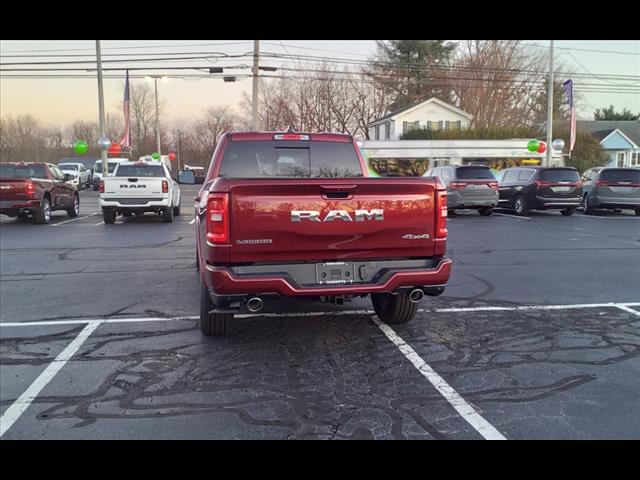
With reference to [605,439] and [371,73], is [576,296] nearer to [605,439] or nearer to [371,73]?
[605,439]

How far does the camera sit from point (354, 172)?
596 cm

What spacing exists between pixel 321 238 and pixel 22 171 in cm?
1436

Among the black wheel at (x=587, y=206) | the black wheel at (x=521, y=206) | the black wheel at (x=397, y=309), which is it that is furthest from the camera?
the black wheel at (x=587, y=206)

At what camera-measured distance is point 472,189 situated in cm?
1739

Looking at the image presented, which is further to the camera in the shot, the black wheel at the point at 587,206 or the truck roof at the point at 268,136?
the black wheel at the point at 587,206

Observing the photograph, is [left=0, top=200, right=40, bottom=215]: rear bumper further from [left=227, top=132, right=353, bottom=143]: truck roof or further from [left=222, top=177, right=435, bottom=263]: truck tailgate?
[left=222, top=177, right=435, bottom=263]: truck tailgate

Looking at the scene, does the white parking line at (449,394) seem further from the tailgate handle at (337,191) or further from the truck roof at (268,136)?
the truck roof at (268,136)

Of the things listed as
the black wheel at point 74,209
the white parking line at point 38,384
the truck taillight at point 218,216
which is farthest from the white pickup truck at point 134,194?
the truck taillight at point 218,216

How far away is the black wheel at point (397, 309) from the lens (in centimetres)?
524

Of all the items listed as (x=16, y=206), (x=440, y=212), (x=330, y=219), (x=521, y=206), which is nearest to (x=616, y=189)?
(x=521, y=206)

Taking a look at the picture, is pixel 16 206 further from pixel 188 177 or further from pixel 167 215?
pixel 188 177

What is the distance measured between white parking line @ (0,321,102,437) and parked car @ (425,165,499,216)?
1427cm

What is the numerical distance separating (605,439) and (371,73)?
4839cm

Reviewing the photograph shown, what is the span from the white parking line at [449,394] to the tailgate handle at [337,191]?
152 centimetres
